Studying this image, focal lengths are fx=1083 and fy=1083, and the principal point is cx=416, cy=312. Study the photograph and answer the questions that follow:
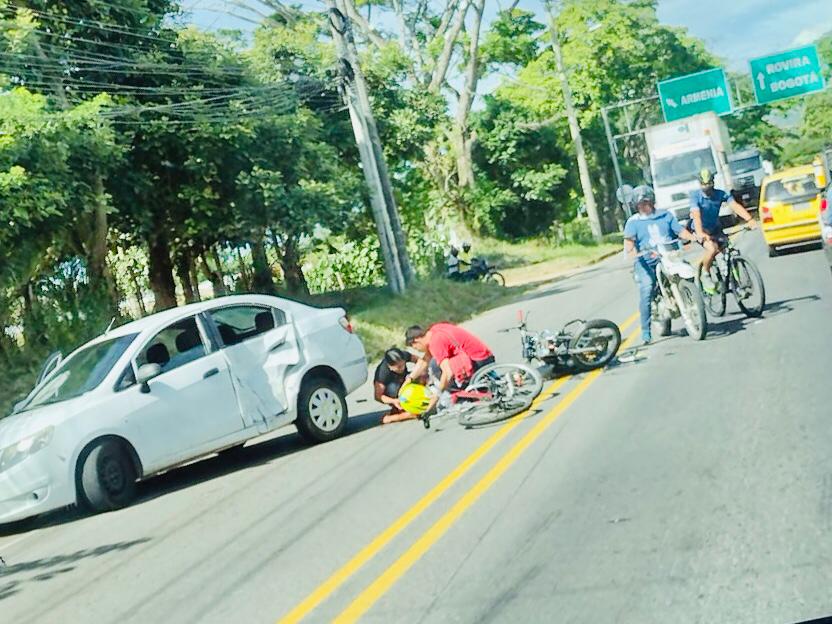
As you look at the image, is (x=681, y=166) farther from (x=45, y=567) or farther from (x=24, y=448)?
(x=45, y=567)

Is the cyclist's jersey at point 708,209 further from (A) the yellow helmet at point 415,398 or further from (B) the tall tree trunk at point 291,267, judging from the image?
(B) the tall tree trunk at point 291,267

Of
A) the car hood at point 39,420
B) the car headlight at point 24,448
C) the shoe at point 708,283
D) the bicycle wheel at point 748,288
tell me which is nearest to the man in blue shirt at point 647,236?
the shoe at point 708,283

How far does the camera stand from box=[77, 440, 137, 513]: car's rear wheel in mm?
9352

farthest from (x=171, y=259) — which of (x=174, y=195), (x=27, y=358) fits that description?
(x=27, y=358)

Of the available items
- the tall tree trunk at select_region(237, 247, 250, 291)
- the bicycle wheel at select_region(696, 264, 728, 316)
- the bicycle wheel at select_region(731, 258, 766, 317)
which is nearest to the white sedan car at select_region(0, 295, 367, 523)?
the bicycle wheel at select_region(696, 264, 728, 316)

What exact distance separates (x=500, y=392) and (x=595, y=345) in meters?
1.96

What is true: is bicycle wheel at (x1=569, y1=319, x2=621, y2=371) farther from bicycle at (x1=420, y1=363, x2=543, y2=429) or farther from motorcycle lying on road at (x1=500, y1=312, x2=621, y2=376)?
bicycle at (x1=420, y1=363, x2=543, y2=429)

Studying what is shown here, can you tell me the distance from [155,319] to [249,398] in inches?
46.8

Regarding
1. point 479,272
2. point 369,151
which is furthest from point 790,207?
point 479,272

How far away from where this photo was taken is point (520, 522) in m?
6.43

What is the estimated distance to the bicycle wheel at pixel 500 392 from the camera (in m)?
10.1

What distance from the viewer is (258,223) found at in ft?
80.8

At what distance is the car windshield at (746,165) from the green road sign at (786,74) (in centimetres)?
926

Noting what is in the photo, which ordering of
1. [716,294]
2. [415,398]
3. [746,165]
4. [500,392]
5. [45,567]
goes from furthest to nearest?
[746,165] → [716,294] → [415,398] → [500,392] → [45,567]
